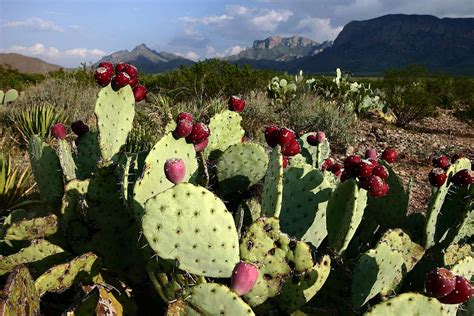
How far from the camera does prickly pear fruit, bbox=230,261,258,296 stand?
146 centimetres

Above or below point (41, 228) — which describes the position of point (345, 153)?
below

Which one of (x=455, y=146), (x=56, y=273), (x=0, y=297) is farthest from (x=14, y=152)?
(x=455, y=146)

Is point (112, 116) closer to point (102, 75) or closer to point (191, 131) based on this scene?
point (102, 75)

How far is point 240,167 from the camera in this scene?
2.95 m

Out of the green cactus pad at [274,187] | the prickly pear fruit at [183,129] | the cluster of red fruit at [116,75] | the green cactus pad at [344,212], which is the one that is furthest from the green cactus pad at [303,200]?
the cluster of red fruit at [116,75]

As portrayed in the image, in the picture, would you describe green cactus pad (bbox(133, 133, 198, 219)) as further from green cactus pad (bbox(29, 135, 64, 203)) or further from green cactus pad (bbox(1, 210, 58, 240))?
green cactus pad (bbox(29, 135, 64, 203))

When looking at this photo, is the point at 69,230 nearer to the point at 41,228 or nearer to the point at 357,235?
the point at 41,228

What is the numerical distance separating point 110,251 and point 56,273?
0.44m

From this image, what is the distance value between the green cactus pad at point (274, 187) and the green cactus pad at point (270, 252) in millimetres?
241

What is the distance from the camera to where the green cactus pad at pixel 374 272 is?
1.96 meters

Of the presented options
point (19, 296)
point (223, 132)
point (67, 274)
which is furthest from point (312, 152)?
point (19, 296)

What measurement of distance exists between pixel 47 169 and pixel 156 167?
3.77 ft

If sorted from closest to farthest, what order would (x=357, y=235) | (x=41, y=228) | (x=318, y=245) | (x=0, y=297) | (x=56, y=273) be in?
(x=0, y=297)
(x=56, y=273)
(x=41, y=228)
(x=318, y=245)
(x=357, y=235)

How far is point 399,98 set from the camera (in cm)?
1146
